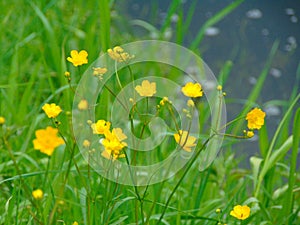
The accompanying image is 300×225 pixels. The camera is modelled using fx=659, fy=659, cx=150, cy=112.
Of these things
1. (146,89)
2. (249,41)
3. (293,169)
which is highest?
(146,89)

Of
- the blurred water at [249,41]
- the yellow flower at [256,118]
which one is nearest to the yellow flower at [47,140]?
the yellow flower at [256,118]

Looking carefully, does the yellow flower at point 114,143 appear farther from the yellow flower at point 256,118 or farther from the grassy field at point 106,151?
the yellow flower at point 256,118

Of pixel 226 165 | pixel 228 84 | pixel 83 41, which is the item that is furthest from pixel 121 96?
pixel 228 84

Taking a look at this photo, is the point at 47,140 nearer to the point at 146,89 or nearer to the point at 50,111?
the point at 50,111

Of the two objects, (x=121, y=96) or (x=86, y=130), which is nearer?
(x=121, y=96)

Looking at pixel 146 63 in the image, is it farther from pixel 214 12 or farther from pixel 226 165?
pixel 214 12

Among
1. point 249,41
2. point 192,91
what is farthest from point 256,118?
point 249,41
